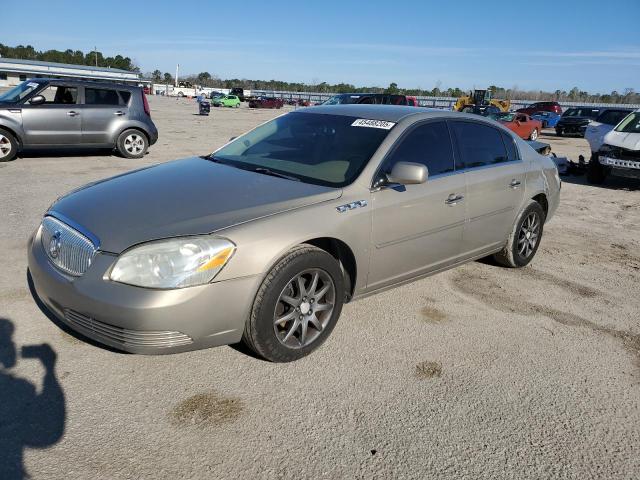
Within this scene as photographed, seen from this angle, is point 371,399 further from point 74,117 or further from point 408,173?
point 74,117

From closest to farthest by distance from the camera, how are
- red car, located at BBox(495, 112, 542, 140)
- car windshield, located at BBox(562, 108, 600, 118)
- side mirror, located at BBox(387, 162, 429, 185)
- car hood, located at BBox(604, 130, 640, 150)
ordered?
side mirror, located at BBox(387, 162, 429, 185)
car hood, located at BBox(604, 130, 640, 150)
red car, located at BBox(495, 112, 542, 140)
car windshield, located at BBox(562, 108, 600, 118)

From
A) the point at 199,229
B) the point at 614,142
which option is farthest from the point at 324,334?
the point at 614,142

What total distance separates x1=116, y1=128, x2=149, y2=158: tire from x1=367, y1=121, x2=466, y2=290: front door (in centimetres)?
892

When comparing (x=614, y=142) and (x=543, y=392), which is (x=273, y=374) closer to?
(x=543, y=392)

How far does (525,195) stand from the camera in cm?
496

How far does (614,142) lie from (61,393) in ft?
34.8

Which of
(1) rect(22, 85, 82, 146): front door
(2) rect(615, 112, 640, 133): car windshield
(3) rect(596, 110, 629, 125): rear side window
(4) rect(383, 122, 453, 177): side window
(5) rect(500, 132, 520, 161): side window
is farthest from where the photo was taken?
(3) rect(596, 110, 629, 125): rear side window

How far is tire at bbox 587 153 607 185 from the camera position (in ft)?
35.4

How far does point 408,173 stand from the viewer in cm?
341

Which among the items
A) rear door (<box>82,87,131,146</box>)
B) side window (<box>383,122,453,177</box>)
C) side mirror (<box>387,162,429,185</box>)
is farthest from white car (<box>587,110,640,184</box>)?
rear door (<box>82,87,131,146</box>)

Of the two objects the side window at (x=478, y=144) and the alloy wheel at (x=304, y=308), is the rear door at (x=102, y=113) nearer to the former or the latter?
the side window at (x=478, y=144)

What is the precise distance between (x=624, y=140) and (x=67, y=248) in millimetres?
10341

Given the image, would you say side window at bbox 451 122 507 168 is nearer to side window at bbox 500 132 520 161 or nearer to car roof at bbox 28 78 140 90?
side window at bbox 500 132 520 161

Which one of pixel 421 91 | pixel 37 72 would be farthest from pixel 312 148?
pixel 421 91
